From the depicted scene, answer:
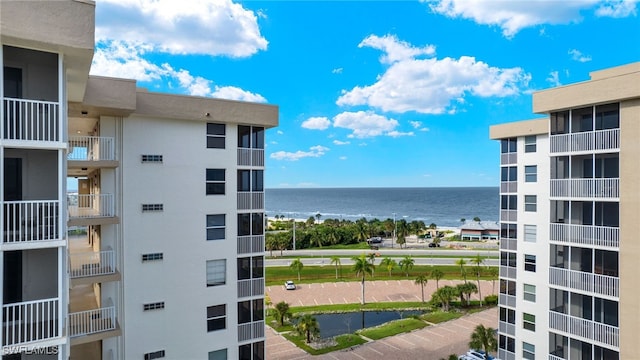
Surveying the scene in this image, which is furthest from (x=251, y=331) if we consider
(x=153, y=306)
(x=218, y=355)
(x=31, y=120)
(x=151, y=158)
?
(x=31, y=120)

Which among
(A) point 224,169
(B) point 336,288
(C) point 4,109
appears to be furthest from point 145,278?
(B) point 336,288

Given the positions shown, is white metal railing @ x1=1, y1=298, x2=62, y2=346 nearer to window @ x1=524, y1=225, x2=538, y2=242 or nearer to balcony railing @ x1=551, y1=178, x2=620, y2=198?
balcony railing @ x1=551, y1=178, x2=620, y2=198

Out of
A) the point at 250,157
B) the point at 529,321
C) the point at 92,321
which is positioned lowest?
the point at 529,321

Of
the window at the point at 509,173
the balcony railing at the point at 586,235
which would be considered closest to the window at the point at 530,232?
the window at the point at 509,173

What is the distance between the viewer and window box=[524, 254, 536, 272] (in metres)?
20.5

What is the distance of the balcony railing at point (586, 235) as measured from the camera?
12.8m

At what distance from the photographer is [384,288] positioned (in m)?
43.6

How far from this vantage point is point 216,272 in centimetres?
1502

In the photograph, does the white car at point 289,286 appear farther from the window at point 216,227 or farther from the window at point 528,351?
the window at point 216,227

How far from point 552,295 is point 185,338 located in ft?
45.7

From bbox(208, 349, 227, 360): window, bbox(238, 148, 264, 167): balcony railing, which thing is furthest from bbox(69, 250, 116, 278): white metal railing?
bbox(238, 148, 264, 167): balcony railing

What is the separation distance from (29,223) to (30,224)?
0.05 metres

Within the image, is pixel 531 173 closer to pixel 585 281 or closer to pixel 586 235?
pixel 586 235

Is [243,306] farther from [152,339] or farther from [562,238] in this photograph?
[562,238]
